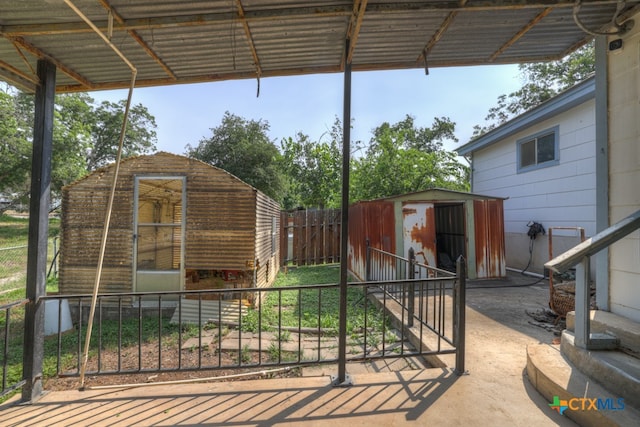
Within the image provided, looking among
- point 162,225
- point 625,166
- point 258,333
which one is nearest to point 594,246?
point 625,166

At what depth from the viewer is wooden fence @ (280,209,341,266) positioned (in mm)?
11031

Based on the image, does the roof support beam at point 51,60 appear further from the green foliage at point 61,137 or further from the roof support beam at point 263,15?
the green foliage at point 61,137

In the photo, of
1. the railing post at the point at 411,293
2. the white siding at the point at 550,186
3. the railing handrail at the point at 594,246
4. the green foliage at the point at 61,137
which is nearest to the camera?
the railing handrail at the point at 594,246

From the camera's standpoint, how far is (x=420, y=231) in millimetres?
6953

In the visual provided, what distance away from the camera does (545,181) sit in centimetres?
744

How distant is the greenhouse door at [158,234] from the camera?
5426 millimetres

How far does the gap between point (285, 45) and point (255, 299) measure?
4.41 meters

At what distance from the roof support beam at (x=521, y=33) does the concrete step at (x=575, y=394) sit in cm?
278

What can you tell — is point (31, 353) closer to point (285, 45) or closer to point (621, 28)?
point (285, 45)

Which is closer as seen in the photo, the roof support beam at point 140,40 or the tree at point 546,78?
the roof support beam at point 140,40

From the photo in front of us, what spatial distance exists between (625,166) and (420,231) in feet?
13.7

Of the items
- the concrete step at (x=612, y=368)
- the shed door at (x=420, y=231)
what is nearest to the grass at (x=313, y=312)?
the shed door at (x=420, y=231)

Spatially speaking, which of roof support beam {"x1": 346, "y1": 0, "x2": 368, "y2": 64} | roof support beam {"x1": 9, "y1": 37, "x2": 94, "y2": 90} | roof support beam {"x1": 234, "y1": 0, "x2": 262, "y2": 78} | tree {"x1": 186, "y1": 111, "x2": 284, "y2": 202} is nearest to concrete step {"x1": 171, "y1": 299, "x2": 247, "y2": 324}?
roof support beam {"x1": 9, "y1": 37, "x2": 94, "y2": 90}

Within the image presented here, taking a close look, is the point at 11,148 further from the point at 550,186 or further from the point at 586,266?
the point at 550,186
